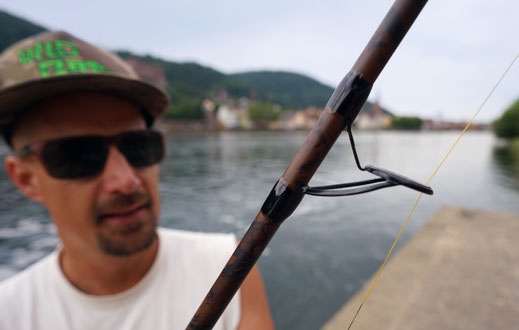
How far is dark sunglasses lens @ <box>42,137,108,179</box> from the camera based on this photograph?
1326mm

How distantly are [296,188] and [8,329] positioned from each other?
5.68ft

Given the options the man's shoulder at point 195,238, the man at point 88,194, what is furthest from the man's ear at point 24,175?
the man's shoulder at point 195,238

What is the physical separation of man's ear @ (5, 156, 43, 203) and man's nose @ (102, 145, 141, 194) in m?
0.40

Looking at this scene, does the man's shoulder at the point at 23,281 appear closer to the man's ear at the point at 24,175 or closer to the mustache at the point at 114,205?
the man's ear at the point at 24,175

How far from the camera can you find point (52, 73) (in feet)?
3.98

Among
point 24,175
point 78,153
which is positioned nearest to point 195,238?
point 78,153

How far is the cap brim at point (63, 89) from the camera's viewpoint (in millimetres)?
1192

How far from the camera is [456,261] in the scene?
5043mm

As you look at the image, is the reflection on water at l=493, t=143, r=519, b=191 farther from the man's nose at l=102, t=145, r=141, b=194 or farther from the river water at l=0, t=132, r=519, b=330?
the man's nose at l=102, t=145, r=141, b=194

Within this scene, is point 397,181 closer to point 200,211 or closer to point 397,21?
point 397,21

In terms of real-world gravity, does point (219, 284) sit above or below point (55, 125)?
above

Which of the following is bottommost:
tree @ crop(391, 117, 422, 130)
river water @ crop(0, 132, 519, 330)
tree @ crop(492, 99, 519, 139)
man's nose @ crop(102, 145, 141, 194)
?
river water @ crop(0, 132, 519, 330)

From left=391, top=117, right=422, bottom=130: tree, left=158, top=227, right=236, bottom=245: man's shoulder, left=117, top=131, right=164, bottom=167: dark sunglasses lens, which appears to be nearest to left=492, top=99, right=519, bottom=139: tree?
left=391, top=117, right=422, bottom=130: tree

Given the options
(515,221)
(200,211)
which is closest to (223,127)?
(200,211)
